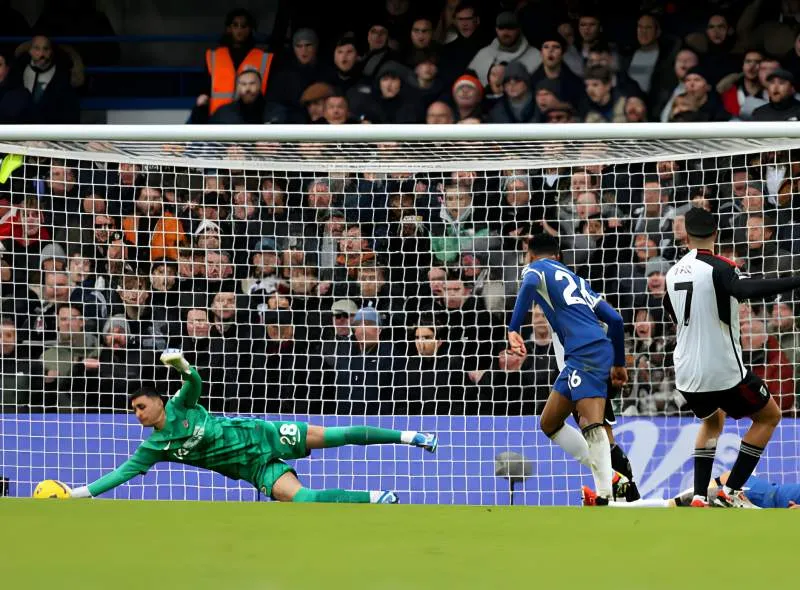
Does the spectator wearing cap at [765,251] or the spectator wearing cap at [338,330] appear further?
the spectator wearing cap at [338,330]

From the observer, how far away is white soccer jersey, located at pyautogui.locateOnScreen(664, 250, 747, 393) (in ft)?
18.1

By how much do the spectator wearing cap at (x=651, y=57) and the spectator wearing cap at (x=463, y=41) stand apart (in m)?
1.27

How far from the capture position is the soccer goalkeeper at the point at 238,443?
6.59m

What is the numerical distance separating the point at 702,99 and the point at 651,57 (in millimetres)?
811

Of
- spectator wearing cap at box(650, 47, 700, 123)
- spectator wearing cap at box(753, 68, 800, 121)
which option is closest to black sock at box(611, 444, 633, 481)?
spectator wearing cap at box(753, 68, 800, 121)

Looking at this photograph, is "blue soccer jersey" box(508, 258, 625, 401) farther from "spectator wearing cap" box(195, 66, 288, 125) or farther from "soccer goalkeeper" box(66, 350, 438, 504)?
"spectator wearing cap" box(195, 66, 288, 125)

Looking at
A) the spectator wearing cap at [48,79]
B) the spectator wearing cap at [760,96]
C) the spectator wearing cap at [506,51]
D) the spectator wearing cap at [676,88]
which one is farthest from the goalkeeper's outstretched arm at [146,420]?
the spectator wearing cap at [760,96]

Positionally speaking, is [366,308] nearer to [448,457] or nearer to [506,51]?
[448,457]

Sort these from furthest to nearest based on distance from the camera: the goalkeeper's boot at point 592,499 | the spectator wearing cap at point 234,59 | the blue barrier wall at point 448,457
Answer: the spectator wearing cap at point 234,59
the blue barrier wall at point 448,457
the goalkeeper's boot at point 592,499

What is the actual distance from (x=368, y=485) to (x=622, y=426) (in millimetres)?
1634

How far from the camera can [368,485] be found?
7.59 meters

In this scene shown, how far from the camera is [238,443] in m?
6.72

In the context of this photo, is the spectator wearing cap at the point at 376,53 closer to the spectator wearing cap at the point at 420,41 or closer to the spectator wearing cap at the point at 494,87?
the spectator wearing cap at the point at 420,41

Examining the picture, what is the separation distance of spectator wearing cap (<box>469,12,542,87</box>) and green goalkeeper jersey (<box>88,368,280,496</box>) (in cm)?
427
